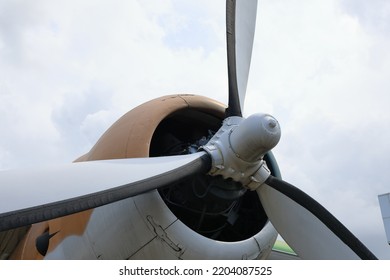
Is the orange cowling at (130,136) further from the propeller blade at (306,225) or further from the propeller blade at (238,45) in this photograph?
the propeller blade at (306,225)

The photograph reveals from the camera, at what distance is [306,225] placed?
5758 millimetres

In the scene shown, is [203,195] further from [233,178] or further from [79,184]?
[79,184]

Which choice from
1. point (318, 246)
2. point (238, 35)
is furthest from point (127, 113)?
point (318, 246)

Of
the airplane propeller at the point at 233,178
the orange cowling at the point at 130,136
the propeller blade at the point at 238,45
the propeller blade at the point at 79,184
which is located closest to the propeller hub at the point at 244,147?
the airplane propeller at the point at 233,178

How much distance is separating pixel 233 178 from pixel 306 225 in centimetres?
107

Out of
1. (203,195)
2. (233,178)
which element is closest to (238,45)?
(233,178)

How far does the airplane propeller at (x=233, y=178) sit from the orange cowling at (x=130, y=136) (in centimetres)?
44

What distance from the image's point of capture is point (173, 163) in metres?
5.34

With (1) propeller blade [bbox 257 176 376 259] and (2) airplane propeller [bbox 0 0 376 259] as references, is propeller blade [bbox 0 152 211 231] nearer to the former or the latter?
(2) airplane propeller [bbox 0 0 376 259]

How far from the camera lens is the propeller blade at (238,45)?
6.38m

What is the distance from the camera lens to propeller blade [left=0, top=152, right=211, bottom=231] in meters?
3.46

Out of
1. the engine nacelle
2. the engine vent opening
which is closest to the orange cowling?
the engine nacelle

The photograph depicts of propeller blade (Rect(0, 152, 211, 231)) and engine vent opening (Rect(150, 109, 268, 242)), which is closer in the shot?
propeller blade (Rect(0, 152, 211, 231))

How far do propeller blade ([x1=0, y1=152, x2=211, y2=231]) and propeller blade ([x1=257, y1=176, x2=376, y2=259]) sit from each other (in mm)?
1063
